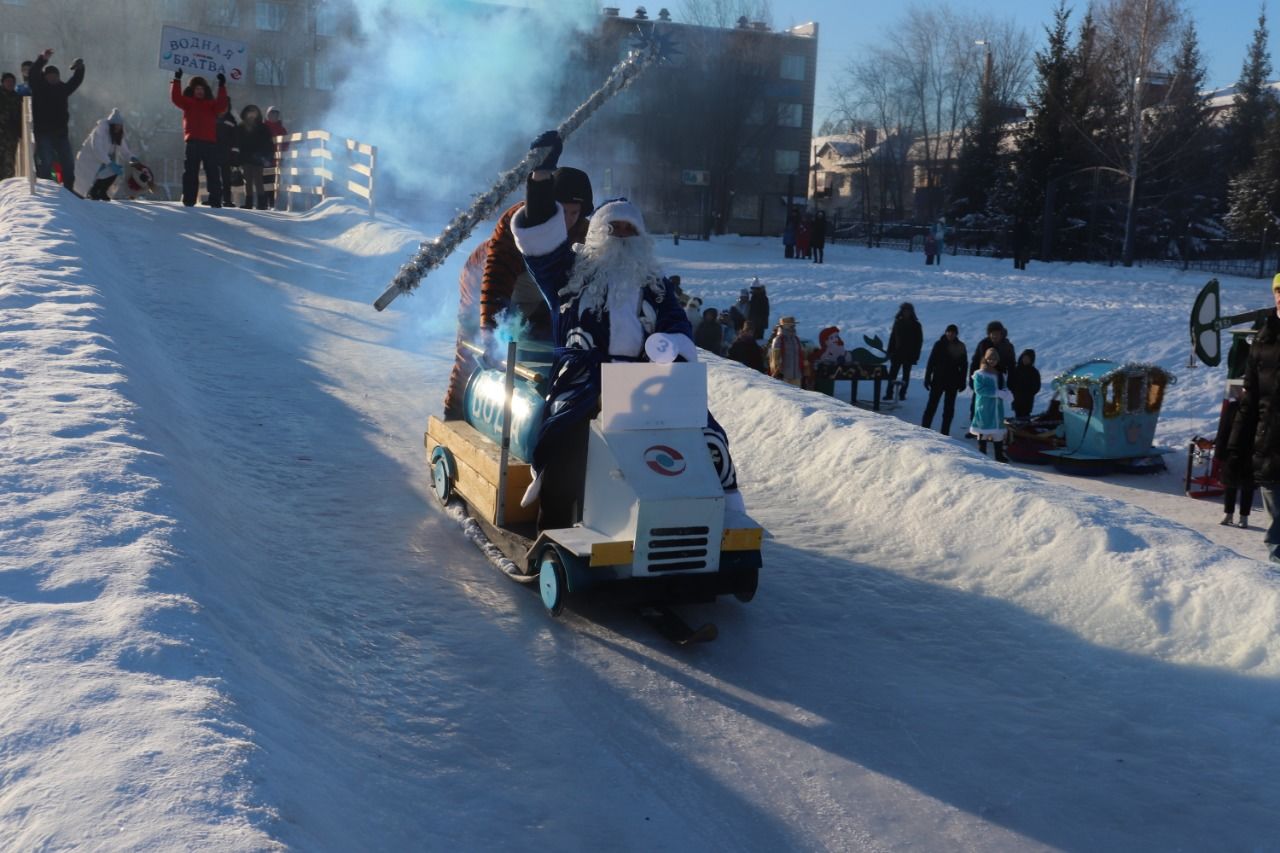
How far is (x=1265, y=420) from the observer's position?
5.87m

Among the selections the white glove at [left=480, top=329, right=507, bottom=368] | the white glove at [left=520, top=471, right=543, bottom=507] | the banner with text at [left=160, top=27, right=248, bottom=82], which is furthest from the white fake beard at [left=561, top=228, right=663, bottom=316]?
the banner with text at [left=160, top=27, right=248, bottom=82]

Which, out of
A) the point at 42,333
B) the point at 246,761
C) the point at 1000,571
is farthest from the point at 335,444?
the point at 246,761

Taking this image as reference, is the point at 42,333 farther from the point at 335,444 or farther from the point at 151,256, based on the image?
the point at 151,256

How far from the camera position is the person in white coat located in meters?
16.9

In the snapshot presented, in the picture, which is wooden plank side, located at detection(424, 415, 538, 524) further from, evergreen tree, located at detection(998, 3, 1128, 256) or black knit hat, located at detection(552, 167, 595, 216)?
evergreen tree, located at detection(998, 3, 1128, 256)

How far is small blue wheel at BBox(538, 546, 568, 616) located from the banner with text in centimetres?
1655

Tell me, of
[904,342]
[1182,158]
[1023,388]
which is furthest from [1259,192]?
[1023,388]

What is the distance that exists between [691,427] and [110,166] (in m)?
15.5

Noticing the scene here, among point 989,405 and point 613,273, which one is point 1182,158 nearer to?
point 989,405

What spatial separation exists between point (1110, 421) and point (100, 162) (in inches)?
591

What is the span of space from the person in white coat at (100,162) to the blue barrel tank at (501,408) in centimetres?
1343

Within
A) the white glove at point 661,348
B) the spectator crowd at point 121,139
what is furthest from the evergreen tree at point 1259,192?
the white glove at point 661,348

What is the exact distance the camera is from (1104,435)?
10938 mm

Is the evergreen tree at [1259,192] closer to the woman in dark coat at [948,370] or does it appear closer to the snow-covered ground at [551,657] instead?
the woman in dark coat at [948,370]
